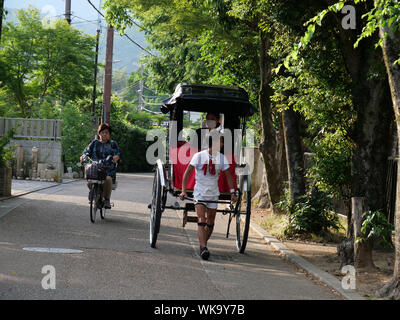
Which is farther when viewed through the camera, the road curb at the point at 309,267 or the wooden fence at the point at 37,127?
the wooden fence at the point at 37,127

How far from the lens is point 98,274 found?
7555mm

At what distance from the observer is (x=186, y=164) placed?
35.6 feet

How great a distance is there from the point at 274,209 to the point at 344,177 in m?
5.32

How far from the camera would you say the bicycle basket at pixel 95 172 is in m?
12.6

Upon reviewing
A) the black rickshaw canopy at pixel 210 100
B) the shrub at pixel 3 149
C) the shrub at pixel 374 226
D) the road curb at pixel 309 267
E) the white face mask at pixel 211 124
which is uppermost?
the black rickshaw canopy at pixel 210 100

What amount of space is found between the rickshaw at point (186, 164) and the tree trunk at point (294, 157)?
1.32 m

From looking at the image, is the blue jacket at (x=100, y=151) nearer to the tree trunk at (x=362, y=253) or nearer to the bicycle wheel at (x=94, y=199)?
the bicycle wheel at (x=94, y=199)

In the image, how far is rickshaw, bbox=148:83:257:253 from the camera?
1017cm

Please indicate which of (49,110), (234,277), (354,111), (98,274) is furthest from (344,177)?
(49,110)

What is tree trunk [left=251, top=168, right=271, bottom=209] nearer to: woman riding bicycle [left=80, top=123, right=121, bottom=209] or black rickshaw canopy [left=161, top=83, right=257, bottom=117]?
woman riding bicycle [left=80, top=123, right=121, bottom=209]

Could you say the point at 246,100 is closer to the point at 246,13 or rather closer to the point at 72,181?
the point at 246,13

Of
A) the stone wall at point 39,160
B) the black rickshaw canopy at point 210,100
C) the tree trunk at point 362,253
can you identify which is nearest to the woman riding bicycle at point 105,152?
the black rickshaw canopy at point 210,100

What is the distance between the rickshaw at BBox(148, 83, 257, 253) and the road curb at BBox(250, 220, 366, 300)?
2.40 feet

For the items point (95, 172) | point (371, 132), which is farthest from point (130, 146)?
point (371, 132)
